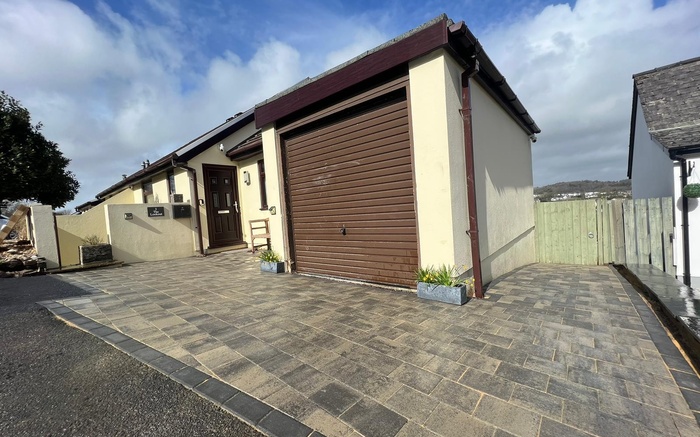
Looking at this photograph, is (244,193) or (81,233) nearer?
(81,233)

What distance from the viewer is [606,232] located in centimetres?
727

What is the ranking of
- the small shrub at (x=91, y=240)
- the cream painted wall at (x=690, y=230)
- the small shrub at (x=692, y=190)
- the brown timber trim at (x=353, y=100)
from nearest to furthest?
1. the brown timber trim at (x=353, y=100)
2. the small shrub at (x=692, y=190)
3. the cream painted wall at (x=690, y=230)
4. the small shrub at (x=91, y=240)

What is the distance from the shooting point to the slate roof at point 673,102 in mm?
6258

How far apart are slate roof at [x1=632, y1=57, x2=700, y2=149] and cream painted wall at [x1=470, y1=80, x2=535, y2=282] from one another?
112 inches

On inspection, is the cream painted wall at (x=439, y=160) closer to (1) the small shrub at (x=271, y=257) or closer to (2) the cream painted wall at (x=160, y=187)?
(1) the small shrub at (x=271, y=257)

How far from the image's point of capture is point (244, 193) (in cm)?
1030

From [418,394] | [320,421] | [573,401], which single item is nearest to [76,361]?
[320,421]

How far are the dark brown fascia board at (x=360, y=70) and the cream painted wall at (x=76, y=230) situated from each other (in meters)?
6.42

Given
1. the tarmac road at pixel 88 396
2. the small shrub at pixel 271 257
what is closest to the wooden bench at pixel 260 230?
the small shrub at pixel 271 257

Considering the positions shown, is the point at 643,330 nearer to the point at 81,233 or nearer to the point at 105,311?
the point at 105,311

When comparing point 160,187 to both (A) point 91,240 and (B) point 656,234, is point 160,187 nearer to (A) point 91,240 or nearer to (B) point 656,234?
(A) point 91,240

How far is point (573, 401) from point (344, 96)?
464cm

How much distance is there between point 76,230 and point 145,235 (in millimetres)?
1605

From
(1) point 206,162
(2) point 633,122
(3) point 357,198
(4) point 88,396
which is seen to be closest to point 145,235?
(1) point 206,162
